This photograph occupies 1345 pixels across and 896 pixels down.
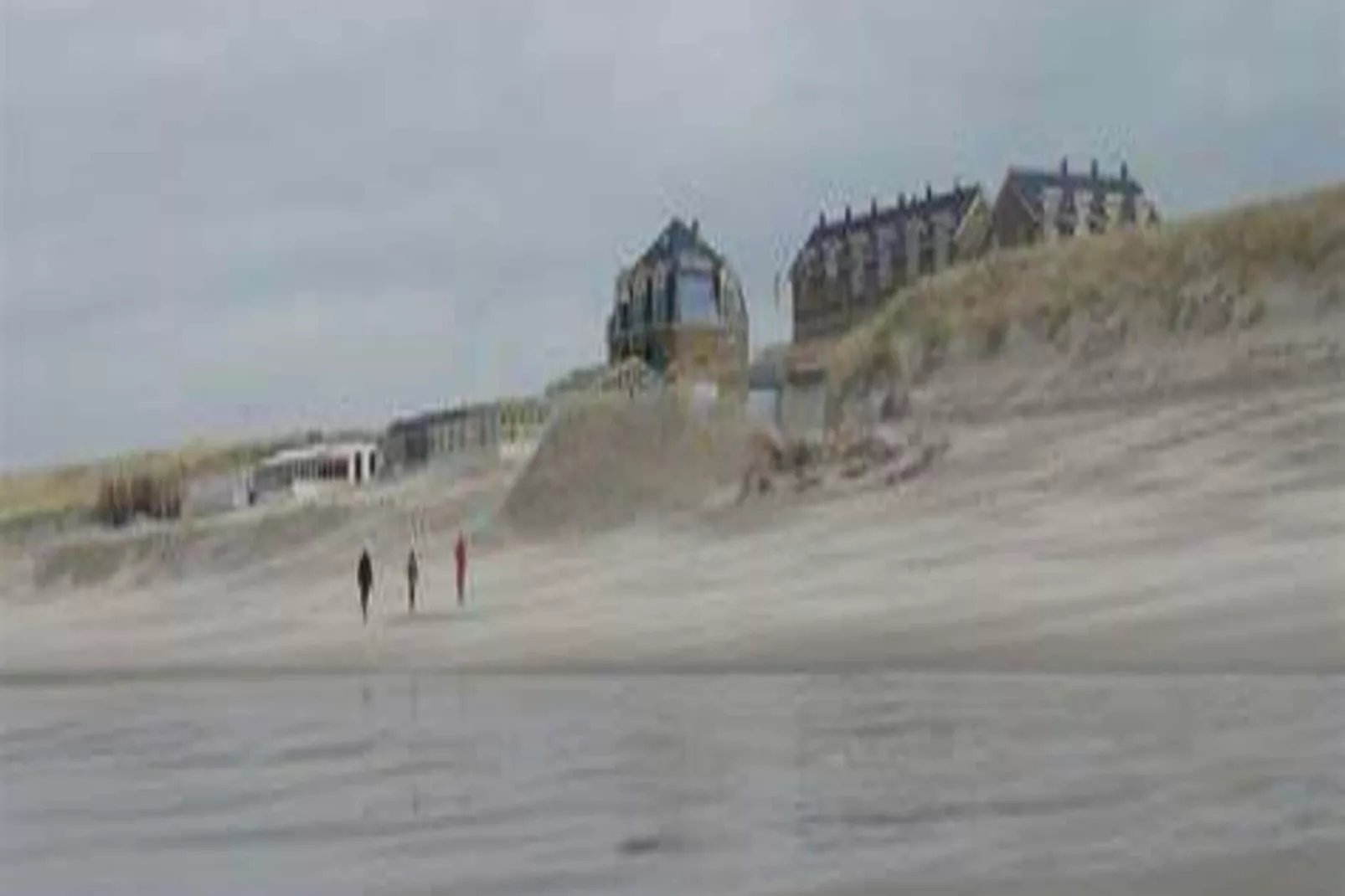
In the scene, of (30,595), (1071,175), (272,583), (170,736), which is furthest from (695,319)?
(170,736)

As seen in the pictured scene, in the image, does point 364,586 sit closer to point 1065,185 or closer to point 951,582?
point 951,582

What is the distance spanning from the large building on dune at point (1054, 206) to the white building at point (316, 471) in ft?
83.9

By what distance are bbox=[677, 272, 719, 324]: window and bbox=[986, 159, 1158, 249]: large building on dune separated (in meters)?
11.3

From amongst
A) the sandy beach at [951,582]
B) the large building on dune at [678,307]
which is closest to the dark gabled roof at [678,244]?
the large building on dune at [678,307]

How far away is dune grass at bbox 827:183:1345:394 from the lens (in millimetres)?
38562

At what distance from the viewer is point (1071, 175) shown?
90.5 metres

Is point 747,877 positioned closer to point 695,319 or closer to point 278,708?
point 278,708

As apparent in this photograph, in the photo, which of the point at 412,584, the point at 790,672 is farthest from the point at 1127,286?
the point at 790,672

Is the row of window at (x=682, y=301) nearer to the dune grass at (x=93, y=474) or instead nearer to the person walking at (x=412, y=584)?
the dune grass at (x=93, y=474)

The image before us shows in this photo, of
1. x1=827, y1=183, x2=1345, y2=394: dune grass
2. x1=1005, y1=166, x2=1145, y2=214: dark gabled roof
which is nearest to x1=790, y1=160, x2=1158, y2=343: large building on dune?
x1=1005, y1=166, x2=1145, y2=214: dark gabled roof

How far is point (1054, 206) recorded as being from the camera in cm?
8869

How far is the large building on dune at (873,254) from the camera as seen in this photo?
92938mm

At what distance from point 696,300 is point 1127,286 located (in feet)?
173

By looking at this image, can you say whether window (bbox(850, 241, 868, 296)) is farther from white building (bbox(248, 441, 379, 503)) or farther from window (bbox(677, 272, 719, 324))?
white building (bbox(248, 441, 379, 503))
